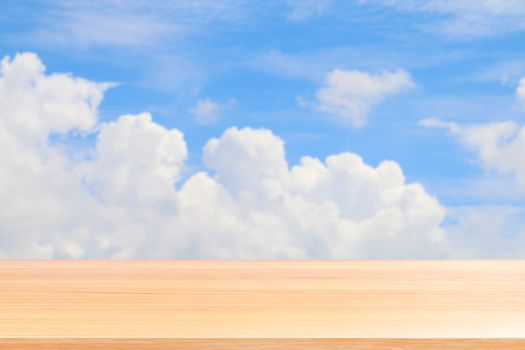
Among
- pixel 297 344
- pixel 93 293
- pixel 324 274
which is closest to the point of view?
pixel 297 344

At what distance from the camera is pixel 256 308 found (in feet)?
4.56

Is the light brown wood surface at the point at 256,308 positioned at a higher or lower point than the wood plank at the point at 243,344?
higher

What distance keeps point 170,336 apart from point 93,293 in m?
0.63

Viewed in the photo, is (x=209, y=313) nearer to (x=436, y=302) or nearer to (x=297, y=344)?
(x=297, y=344)

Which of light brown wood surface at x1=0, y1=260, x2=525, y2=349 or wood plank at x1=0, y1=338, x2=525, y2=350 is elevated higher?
light brown wood surface at x1=0, y1=260, x2=525, y2=349

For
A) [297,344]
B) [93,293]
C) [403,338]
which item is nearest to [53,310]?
[93,293]

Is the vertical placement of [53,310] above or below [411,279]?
below

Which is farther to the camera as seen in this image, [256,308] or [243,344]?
[256,308]

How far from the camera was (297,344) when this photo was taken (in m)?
1.06

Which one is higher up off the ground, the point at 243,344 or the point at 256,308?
the point at 256,308

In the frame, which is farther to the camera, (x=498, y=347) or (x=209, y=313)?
(x=209, y=313)

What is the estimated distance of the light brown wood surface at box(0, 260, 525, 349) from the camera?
3.66 feet

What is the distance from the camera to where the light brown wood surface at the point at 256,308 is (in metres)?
1.12

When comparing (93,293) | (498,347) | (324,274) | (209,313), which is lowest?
(498,347)
